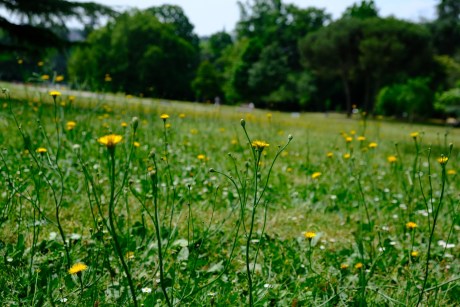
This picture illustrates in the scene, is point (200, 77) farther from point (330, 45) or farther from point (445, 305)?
point (445, 305)

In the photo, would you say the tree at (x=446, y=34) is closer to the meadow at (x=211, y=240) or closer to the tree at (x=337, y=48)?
the tree at (x=337, y=48)

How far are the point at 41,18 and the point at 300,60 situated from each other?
25.6 m

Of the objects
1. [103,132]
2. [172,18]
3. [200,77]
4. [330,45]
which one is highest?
[172,18]

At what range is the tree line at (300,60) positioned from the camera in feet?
87.3

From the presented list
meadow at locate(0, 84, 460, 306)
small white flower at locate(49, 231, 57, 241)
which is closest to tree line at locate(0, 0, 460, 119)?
meadow at locate(0, 84, 460, 306)

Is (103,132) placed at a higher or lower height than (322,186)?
higher

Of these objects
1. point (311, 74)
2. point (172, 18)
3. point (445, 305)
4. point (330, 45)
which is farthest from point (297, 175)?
point (172, 18)

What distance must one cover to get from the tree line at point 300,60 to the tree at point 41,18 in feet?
44.0

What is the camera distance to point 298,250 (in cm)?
188

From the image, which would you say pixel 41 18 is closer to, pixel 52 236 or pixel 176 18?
pixel 52 236

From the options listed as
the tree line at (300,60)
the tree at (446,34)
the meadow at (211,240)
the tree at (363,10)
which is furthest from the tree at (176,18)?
the meadow at (211,240)

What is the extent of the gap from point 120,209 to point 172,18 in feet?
160

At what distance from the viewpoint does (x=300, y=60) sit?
32.6 m

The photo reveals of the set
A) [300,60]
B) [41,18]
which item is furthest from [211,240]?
[300,60]
